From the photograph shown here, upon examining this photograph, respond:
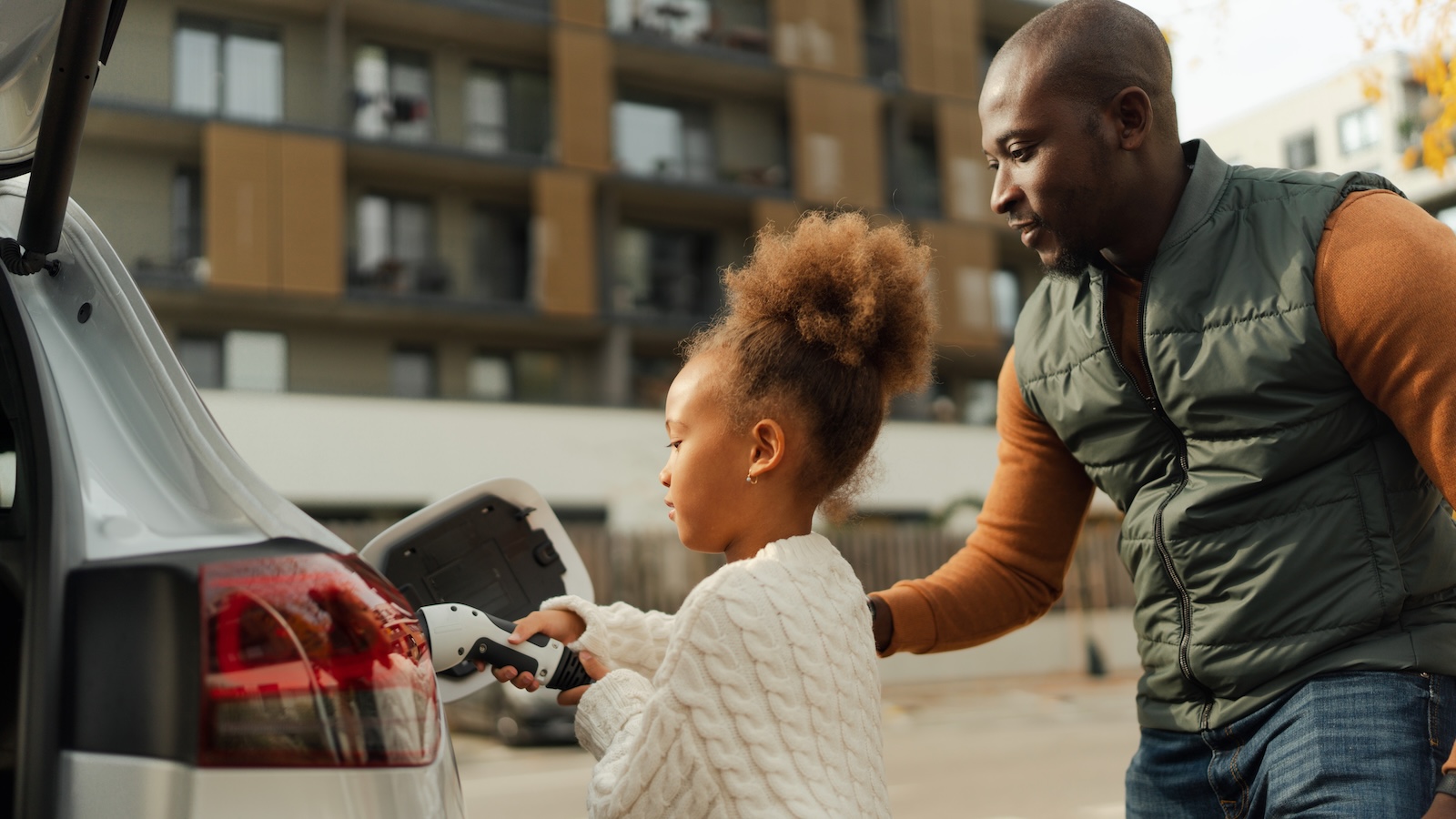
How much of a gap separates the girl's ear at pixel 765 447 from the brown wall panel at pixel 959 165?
22817 mm

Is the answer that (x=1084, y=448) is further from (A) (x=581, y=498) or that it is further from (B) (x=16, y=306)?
(A) (x=581, y=498)

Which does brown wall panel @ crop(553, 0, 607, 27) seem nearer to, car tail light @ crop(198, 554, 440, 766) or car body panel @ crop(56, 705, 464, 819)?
car tail light @ crop(198, 554, 440, 766)

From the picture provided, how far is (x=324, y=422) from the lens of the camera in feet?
56.5

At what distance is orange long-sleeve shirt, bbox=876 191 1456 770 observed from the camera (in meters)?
1.65

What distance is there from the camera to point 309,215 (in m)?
18.5

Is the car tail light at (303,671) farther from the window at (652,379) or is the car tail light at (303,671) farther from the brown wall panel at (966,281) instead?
the brown wall panel at (966,281)

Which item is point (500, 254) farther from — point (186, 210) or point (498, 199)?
point (186, 210)

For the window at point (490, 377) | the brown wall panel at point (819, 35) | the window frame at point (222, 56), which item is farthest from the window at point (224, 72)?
the brown wall panel at point (819, 35)

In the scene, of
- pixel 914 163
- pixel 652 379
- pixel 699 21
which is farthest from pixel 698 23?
pixel 652 379

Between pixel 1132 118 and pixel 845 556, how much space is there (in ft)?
41.7

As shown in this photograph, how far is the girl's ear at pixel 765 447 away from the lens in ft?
6.24

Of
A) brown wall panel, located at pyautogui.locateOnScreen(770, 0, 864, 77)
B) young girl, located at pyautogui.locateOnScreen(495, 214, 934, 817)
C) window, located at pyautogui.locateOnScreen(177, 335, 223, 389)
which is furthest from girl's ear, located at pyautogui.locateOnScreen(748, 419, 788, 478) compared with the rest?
brown wall panel, located at pyautogui.locateOnScreen(770, 0, 864, 77)

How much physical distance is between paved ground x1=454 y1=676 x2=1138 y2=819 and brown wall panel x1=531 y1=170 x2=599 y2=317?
8.28 metres

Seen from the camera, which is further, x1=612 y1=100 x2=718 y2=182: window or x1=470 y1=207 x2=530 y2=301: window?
x1=612 y1=100 x2=718 y2=182: window
